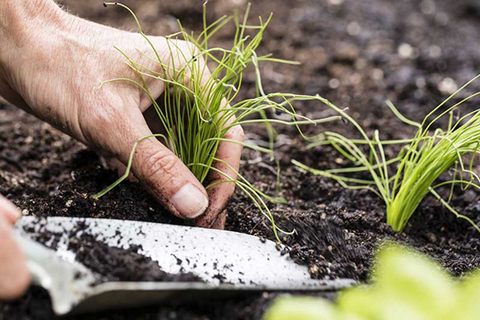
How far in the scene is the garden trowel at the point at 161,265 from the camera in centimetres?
95

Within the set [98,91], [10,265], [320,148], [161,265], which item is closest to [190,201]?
[161,265]

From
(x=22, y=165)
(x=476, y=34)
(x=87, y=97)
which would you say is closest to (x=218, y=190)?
(x=87, y=97)

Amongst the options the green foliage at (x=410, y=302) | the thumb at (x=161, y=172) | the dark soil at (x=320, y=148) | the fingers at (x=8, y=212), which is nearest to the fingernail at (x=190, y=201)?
the thumb at (x=161, y=172)

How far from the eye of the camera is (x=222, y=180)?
1.39 metres

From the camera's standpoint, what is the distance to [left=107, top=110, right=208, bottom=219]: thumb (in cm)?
127

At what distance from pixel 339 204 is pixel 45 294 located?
3.15 feet

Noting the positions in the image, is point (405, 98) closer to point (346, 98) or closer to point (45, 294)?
point (346, 98)

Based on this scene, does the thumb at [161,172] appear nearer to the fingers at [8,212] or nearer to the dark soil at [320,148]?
the dark soil at [320,148]

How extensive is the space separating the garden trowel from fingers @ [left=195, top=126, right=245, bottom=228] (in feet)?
0.37

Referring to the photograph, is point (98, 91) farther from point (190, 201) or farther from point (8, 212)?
point (8, 212)

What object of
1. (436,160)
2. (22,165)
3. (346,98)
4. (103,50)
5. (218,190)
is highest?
(103,50)

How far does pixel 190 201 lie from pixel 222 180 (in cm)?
14

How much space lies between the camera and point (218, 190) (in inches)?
Answer: 54.7

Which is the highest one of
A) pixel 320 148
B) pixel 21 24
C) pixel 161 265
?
pixel 21 24
